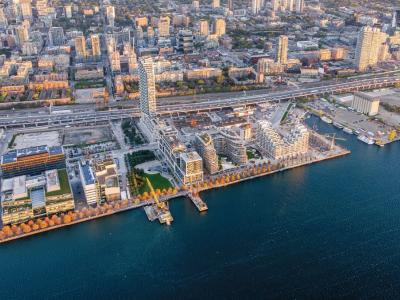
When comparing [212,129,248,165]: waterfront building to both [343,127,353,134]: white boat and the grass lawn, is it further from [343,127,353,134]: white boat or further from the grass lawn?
[343,127,353,134]: white boat

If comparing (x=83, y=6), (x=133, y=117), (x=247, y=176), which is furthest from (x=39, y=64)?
(x=83, y=6)

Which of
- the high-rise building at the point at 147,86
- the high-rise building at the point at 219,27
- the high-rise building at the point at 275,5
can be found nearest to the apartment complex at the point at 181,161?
the high-rise building at the point at 147,86

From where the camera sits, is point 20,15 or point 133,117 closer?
point 133,117

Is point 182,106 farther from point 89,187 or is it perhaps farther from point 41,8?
point 41,8

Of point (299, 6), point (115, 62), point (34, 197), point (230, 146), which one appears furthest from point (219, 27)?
point (34, 197)

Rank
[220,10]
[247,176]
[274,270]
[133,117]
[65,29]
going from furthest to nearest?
[220,10]
[65,29]
[133,117]
[247,176]
[274,270]

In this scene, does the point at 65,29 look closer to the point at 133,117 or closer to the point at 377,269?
the point at 133,117

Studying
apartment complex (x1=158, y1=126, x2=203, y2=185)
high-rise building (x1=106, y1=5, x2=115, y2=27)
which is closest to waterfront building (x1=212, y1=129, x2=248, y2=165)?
apartment complex (x1=158, y1=126, x2=203, y2=185)
